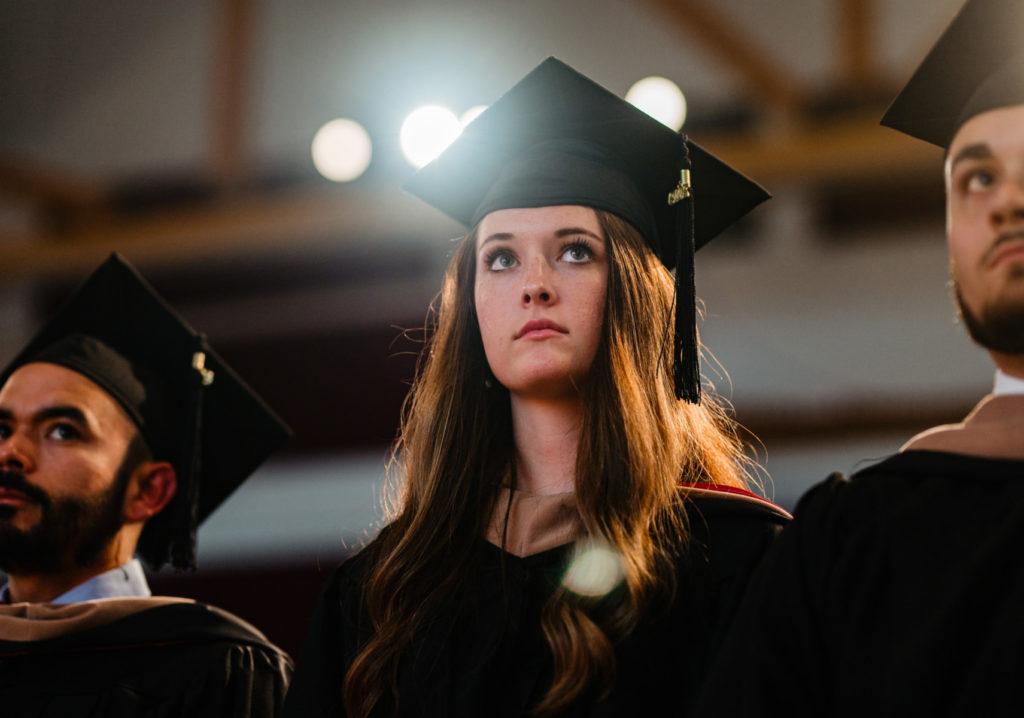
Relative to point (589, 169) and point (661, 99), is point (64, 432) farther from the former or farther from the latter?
point (661, 99)

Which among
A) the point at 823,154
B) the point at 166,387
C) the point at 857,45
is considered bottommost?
the point at 166,387

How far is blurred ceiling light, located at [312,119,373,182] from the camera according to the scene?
6.68 metres

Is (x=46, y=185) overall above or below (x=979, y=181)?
above

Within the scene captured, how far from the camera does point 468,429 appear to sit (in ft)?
8.02

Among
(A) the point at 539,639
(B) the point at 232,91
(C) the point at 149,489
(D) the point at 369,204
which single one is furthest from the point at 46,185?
(A) the point at 539,639

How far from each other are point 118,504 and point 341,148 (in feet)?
13.1

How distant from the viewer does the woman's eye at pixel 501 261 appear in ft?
7.72

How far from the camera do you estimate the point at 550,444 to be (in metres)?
2.35

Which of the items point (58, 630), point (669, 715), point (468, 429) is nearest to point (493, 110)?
point (468, 429)

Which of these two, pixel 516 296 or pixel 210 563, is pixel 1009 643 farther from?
pixel 210 563

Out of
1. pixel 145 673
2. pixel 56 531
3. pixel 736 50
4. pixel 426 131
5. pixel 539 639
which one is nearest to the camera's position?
pixel 539 639

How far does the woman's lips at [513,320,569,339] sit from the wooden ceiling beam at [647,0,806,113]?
11.1 ft

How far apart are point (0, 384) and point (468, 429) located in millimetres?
1219

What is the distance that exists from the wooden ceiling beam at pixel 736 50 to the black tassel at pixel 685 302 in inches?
122
